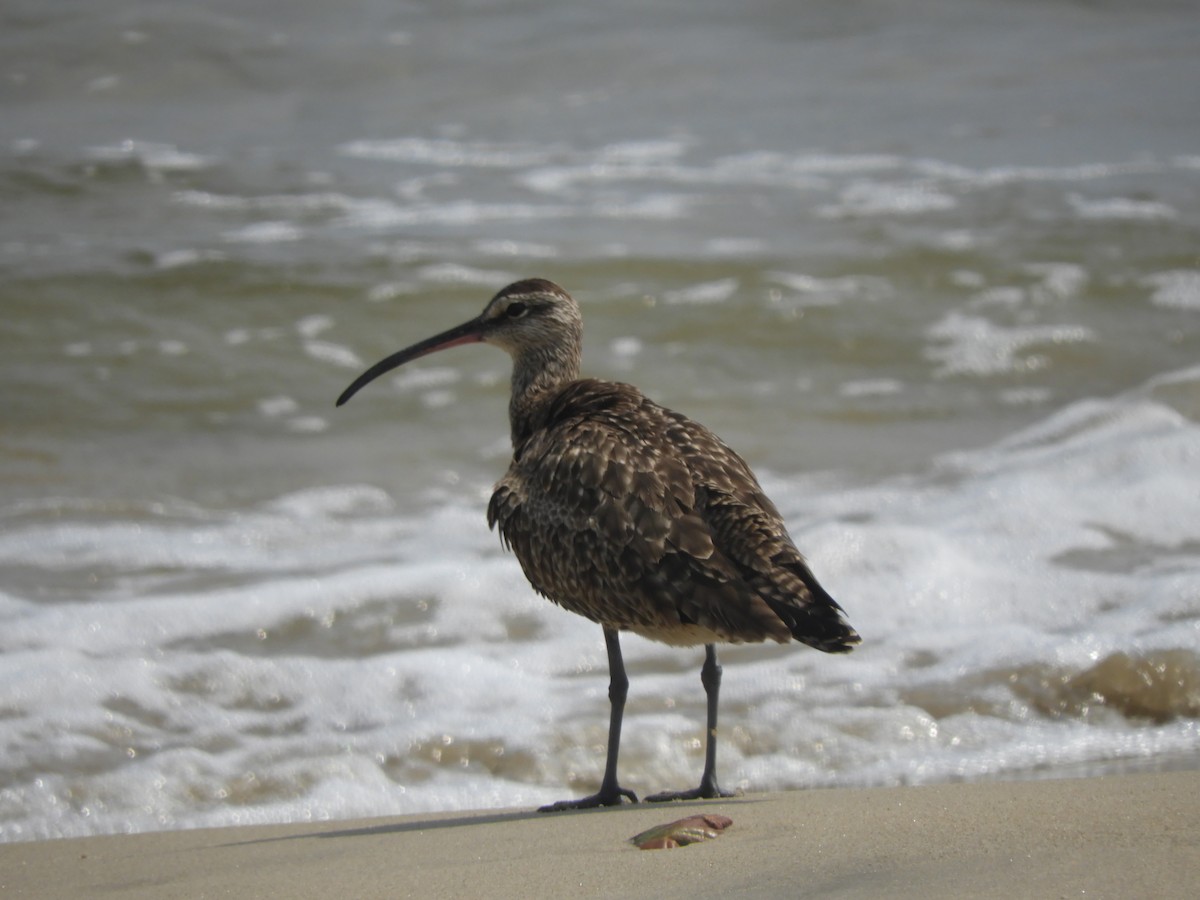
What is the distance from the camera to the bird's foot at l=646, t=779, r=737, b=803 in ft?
15.2

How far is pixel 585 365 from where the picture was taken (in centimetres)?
1009

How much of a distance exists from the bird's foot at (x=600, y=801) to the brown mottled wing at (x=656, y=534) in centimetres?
49

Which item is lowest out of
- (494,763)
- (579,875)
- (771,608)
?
(494,763)

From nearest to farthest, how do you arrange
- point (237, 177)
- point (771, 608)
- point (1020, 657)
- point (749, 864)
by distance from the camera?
point (749, 864) → point (771, 608) → point (1020, 657) → point (237, 177)

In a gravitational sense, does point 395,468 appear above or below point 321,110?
below

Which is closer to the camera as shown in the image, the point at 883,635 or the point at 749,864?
the point at 749,864

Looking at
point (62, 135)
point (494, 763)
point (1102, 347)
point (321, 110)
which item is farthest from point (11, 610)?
point (321, 110)

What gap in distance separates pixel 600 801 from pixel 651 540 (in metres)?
0.84

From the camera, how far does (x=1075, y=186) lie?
1375cm

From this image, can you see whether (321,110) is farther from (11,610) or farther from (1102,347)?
(11,610)

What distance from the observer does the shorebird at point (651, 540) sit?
410 centimetres

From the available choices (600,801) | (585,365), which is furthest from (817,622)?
(585,365)

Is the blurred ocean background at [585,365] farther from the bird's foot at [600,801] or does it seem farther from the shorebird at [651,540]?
the shorebird at [651,540]

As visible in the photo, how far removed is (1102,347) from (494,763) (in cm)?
639
